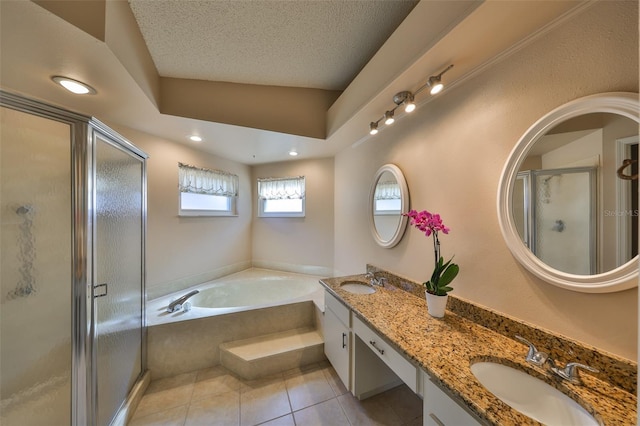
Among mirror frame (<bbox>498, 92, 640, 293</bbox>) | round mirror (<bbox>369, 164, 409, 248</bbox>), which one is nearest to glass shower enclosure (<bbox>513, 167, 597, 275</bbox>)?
mirror frame (<bbox>498, 92, 640, 293</bbox>)

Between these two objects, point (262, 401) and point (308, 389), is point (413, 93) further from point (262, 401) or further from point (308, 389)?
point (262, 401)

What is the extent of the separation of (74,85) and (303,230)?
2.42 m

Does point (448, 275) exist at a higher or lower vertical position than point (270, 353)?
higher

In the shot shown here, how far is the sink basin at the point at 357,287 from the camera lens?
1.76 metres

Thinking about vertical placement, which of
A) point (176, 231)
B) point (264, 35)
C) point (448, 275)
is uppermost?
point (264, 35)

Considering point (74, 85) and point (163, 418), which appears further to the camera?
point (163, 418)

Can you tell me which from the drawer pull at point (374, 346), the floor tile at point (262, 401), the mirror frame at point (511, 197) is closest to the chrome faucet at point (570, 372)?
the mirror frame at point (511, 197)

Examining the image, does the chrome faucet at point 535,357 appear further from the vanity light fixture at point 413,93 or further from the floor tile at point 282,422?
the floor tile at point 282,422

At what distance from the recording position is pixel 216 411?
147cm

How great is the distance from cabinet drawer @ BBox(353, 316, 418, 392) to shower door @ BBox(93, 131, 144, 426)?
5.04 feet

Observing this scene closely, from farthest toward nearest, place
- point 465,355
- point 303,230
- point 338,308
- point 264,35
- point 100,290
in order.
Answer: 1. point 303,230
2. point 338,308
3. point 264,35
4. point 100,290
5. point 465,355

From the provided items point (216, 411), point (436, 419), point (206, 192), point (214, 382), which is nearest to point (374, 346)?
point (436, 419)

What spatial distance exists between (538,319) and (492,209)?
0.51 m

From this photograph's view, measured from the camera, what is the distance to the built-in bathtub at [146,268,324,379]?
5.76 ft
